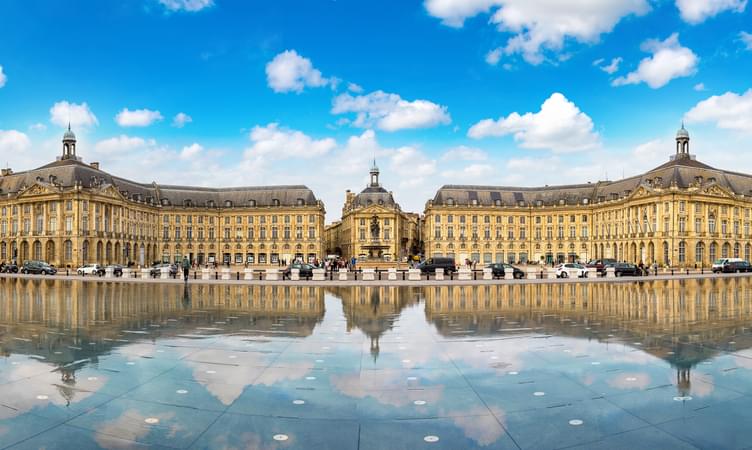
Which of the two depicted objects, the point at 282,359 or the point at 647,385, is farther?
the point at 282,359

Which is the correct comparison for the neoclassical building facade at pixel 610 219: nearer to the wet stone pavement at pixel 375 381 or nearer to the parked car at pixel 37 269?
the parked car at pixel 37 269

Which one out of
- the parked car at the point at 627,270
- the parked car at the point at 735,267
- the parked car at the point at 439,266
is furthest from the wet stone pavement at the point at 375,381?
the parked car at the point at 735,267

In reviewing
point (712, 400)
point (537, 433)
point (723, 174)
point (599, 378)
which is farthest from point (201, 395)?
point (723, 174)

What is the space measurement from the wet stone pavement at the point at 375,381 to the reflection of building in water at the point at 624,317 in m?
0.13

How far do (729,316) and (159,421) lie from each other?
20.4 m

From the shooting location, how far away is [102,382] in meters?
9.89

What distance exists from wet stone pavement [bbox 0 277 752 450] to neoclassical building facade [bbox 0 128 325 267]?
72760mm

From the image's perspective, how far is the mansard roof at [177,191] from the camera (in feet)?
292

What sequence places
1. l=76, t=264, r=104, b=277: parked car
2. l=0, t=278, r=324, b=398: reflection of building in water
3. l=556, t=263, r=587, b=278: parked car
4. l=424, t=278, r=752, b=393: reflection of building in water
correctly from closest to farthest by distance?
l=0, t=278, r=324, b=398: reflection of building in water < l=424, t=278, r=752, b=393: reflection of building in water < l=556, t=263, r=587, b=278: parked car < l=76, t=264, r=104, b=277: parked car

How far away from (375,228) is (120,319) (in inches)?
3670

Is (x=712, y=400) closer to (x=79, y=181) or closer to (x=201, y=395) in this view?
(x=201, y=395)

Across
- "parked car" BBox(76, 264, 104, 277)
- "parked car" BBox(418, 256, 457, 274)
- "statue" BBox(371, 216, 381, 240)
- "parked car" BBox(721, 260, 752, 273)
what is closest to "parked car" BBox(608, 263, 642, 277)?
"parked car" BBox(721, 260, 752, 273)

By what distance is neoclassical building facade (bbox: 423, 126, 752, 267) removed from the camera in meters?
82.9

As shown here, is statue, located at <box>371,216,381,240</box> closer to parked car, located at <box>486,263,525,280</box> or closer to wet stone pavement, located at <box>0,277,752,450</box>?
parked car, located at <box>486,263,525,280</box>
